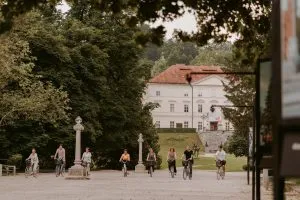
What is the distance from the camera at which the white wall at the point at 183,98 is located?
5497 inches

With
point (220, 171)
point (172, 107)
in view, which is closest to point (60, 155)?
point (220, 171)

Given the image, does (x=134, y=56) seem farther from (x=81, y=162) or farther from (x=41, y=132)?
(x=81, y=162)

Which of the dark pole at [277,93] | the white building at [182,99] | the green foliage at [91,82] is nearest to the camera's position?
the dark pole at [277,93]

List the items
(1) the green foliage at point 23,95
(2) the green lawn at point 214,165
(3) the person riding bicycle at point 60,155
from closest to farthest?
(3) the person riding bicycle at point 60,155 → (1) the green foliage at point 23,95 → (2) the green lawn at point 214,165

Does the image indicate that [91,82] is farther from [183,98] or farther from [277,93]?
[183,98]

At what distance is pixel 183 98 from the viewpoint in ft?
462

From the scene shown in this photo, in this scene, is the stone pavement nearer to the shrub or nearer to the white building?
the shrub

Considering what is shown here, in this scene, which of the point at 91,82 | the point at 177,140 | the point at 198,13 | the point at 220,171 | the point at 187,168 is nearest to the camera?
the point at 198,13

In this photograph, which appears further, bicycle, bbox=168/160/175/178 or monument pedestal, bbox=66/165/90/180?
bicycle, bbox=168/160/175/178

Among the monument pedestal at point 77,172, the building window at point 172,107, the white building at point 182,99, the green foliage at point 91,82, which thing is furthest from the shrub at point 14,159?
the building window at point 172,107

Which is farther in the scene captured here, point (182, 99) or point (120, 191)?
point (182, 99)

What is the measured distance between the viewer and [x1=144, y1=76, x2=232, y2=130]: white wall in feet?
458

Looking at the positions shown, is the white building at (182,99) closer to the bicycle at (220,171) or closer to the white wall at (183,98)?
the white wall at (183,98)

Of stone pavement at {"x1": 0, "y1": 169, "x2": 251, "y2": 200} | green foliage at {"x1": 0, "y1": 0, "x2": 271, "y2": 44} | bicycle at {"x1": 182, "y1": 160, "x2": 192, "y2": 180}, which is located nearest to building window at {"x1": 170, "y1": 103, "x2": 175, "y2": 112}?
bicycle at {"x1": 182, "y1": 160, "x2": 192, "y2": 180}
